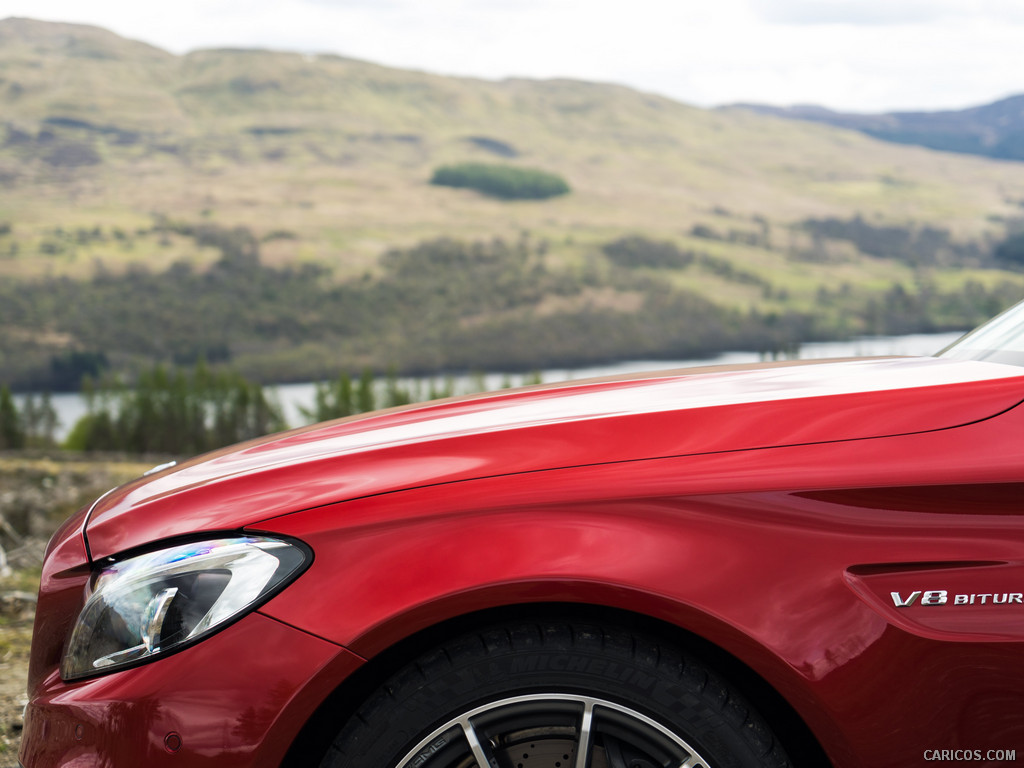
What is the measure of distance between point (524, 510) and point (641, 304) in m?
153

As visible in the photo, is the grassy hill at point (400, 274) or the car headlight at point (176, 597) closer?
the car headlight at point (176, 597)

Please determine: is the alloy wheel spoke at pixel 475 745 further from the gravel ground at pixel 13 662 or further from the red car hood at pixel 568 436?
the gravel ground at pixel 13 662

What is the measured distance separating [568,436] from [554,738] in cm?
52

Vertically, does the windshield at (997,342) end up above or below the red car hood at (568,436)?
above

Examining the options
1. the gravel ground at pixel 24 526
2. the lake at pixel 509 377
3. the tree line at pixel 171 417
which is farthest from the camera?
the lake at pixel 509 377

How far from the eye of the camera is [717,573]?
1.40m

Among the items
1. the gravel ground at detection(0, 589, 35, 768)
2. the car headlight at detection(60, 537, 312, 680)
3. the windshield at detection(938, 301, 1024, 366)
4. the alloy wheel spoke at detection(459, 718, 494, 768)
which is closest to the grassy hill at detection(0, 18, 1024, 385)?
the windshield at detection(938, 301, 1024, 366)

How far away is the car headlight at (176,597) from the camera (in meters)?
1.45

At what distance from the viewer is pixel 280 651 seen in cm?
141

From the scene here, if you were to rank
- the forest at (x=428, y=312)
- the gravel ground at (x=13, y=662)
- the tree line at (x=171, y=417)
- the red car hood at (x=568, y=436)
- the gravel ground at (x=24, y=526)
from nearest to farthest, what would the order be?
the red car hood at (x=568, y=436), the gravel ground at (x=13, y=662), the gravel ground at (x=24, y=526), the tree line at (x=171, y=417), the forest at (x=428, y=312)

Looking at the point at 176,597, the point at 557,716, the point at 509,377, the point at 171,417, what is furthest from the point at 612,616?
the point at 509,377

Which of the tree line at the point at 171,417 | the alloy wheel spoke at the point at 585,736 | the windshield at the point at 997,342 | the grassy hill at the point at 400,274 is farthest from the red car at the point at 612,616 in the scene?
the grassy hill at the point at 400,274

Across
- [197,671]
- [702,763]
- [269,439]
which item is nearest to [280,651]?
[197,671]

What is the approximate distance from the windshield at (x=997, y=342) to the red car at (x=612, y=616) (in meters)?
0.45
